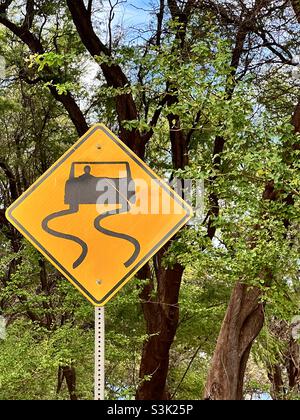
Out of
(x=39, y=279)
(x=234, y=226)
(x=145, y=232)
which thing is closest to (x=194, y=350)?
(x=39, y=279)

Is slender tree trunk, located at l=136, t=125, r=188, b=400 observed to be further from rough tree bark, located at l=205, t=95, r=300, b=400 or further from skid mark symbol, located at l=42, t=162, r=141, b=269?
skid mark symbol, located at l=42, t=162, r=141, b=269

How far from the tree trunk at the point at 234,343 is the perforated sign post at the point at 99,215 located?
421 cm

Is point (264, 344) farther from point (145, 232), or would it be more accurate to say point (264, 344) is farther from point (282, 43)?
point (145, 232)

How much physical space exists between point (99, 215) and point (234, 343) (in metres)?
4.70

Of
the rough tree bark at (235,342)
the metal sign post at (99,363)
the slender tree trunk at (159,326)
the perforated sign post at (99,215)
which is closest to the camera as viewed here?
the metal sign post at (99,363)

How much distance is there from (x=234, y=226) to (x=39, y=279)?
4884mm

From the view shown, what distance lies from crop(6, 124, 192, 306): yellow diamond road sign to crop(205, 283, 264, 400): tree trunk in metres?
4.21

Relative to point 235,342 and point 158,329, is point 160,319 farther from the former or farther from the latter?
point 235,342

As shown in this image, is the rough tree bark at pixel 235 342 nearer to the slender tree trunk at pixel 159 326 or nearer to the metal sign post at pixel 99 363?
the slender tree trunk at pixel 159 326

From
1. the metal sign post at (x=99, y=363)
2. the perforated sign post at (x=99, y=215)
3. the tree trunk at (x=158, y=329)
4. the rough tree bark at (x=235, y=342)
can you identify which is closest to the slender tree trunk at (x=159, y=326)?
the tree trunk at (x=158, y=329)

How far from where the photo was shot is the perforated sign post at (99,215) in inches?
111

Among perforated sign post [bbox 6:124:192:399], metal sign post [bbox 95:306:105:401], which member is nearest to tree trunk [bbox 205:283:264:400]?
perforated sign post [bbox 6:124:192:399]

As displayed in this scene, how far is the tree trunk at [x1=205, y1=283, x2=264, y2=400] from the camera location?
691cm

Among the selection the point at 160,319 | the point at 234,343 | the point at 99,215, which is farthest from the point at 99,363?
the point at 160,319
